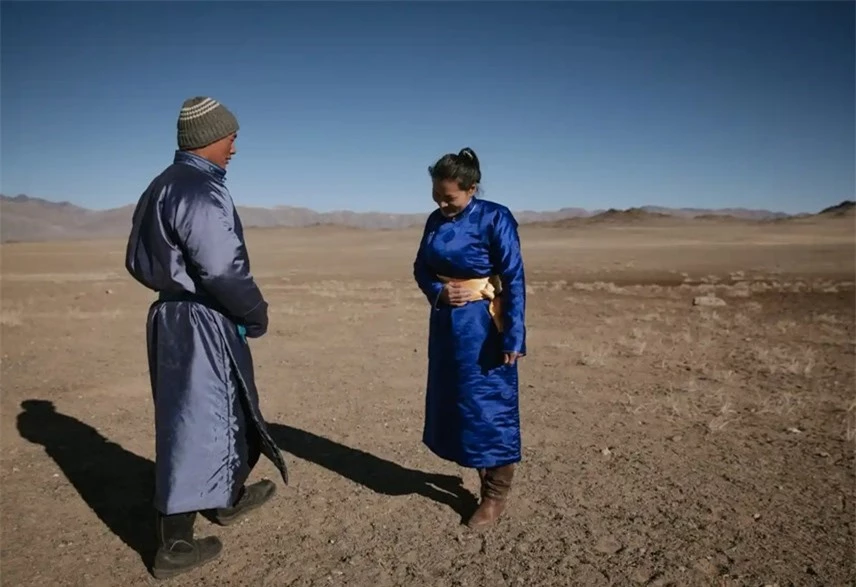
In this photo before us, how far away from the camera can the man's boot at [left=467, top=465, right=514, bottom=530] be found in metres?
3.40

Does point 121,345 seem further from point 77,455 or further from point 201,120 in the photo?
point 201,120

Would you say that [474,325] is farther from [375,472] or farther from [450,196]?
[375,472]

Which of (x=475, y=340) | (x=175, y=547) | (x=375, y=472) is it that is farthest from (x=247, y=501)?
(x=475, y=340)

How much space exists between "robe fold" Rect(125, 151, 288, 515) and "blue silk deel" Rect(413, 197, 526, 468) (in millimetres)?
1009

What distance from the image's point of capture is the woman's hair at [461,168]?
3.12 metres

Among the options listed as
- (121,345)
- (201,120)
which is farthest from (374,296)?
(201,120)

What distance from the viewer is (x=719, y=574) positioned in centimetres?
293

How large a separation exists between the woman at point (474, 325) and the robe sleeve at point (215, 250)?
1.07 m

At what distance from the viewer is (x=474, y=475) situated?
4.23 meters

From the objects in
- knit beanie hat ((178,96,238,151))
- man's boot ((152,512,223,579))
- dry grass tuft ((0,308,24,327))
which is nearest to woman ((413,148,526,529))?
knit beanie hat ((178,96,238,151))

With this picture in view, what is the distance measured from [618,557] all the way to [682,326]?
26.3 ft

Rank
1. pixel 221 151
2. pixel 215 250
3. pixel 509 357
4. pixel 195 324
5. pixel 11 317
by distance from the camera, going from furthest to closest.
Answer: pixel 11 317 → pixel 509 357 → pixel 221 151 → pixel 195 324 → pixel 215 250

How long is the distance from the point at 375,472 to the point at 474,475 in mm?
714

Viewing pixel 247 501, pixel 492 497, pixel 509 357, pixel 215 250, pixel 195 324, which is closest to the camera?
pixel 215 250
